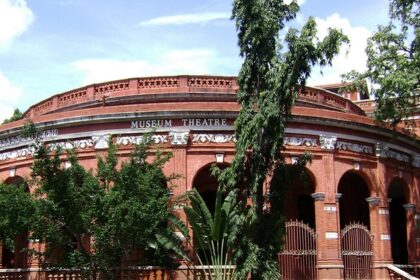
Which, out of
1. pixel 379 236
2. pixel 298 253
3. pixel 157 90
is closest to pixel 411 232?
pixel 379 236

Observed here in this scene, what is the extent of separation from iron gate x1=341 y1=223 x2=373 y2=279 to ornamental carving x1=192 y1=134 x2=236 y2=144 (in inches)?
209

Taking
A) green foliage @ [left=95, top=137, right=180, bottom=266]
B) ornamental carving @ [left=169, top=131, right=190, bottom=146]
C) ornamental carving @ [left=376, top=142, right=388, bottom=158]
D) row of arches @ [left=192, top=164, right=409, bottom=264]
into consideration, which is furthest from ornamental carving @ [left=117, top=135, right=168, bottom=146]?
ornamental carving @ [left=376, top=142, right=388, bottom=158]

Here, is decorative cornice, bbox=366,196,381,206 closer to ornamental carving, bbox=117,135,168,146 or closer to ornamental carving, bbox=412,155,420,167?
ornamental carving, bbox=412,155,420,167

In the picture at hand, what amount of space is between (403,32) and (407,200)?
7955 millimetres

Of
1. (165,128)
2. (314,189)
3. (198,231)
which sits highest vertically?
(165,128)

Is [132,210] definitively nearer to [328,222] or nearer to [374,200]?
[328,222]

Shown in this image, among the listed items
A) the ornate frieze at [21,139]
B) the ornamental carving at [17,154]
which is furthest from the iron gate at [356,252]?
the ornamental carving at [17,154]

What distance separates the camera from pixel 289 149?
73.8 ft

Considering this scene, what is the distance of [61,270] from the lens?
1792 cm

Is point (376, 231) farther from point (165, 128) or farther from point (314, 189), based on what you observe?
point (165, 128)

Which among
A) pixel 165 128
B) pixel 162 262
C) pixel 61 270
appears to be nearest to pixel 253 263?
pixel 162 262

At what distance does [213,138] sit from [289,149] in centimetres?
292

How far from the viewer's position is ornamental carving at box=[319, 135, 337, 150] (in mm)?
22969

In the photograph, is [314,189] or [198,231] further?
[314,189]
